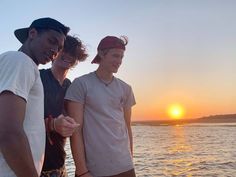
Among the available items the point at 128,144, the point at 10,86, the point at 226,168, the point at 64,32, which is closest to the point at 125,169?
the point at 128,144

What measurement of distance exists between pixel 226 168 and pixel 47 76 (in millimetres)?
15128

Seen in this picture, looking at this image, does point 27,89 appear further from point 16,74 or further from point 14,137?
point 14,137

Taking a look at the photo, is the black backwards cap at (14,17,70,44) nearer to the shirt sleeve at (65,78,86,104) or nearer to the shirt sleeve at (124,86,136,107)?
the shirt sleeve at (65,78,86,104)

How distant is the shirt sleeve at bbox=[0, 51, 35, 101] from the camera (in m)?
2.02

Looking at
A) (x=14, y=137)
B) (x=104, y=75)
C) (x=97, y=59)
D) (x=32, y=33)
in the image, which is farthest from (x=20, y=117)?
(x=97, y=59)

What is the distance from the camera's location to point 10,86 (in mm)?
2014

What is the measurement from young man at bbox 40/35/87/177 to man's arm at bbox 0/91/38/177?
0.87 metres

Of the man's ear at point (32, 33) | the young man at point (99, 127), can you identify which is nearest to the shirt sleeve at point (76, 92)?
the young man at point (99, 127)

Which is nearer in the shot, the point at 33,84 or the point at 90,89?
the point at 33,84

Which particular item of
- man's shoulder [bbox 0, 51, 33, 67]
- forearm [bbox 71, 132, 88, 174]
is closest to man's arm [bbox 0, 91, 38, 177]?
man's shoulder [bbox 0, 51, 33, 67]

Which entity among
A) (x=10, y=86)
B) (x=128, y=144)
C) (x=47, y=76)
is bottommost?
(x=128, y=144)

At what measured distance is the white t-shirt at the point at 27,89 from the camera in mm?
2041

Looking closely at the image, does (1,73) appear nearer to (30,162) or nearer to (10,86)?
(10,86)

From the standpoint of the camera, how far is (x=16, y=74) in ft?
6.73
